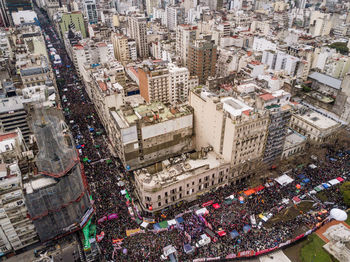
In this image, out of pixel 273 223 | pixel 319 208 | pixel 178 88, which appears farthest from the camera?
pixel 178 88

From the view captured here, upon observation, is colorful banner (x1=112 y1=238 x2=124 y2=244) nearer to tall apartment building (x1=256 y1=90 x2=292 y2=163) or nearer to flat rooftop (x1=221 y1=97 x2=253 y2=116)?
flat rooftop (x1=221 y1=97 x2=253 y2=116)

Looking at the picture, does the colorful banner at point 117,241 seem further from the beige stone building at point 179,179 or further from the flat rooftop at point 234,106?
the flat rooftop at point 234,106

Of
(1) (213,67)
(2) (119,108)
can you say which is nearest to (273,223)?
(2) (119,108)

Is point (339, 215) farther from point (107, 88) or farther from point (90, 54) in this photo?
point (90, 54)

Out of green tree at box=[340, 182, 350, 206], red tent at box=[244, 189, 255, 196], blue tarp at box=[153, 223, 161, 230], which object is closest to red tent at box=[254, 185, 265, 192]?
red tent at box=[244, 189, 255, 196]

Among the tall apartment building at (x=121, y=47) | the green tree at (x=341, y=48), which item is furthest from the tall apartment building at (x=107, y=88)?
the green tree at (x=341, y=48)

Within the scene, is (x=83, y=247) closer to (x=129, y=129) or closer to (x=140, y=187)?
(x=140, y=187)
